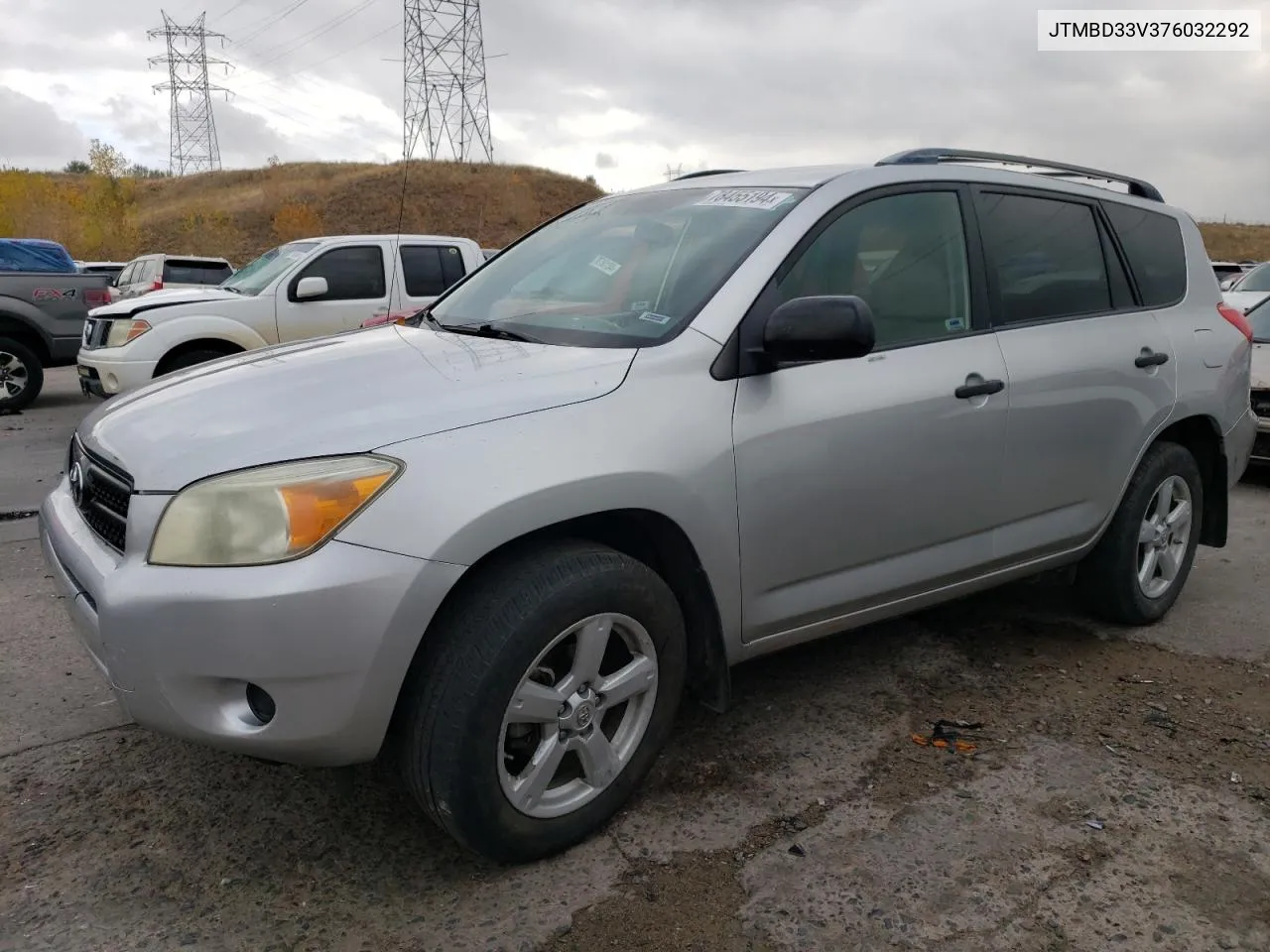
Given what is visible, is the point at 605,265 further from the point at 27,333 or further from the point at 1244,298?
the point at 27,333

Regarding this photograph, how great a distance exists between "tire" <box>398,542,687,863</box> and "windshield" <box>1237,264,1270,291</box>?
9400 millimetres

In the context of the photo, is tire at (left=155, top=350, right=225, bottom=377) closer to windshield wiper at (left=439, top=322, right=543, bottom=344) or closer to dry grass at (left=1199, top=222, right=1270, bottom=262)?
windshield wiper at (left=439, top=322, right=543, bottom=344)

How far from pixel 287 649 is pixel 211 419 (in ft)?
2.15

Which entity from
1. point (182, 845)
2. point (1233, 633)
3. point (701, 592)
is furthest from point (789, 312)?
point (1233, 633)

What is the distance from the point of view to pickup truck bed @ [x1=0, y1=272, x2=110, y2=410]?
9984mm

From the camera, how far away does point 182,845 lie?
253 centimetres

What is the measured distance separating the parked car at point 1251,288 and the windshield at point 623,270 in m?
7.01

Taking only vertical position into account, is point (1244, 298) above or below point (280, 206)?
below

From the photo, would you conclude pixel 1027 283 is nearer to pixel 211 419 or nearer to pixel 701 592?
pixel 701 592

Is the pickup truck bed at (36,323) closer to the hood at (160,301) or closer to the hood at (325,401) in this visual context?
the hood at (160,301)

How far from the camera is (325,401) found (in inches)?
92.7

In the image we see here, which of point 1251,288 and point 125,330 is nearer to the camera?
point 125,330

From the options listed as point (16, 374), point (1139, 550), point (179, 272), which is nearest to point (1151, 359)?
point (1139, 550)

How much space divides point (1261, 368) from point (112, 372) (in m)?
8.58
